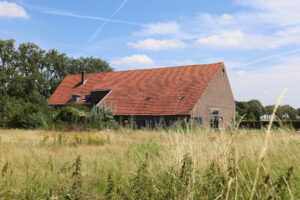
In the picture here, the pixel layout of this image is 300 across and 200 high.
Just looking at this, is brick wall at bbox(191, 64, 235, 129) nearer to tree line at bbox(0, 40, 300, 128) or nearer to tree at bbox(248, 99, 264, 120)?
tree line at bbox(0, 40, 300, 128)

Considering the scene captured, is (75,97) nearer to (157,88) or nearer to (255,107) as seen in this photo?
(157,88)

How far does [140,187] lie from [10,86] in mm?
49109

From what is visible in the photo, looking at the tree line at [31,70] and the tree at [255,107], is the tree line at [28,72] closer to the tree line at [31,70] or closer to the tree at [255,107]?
the tree line at [31,70]

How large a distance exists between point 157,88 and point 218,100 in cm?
631

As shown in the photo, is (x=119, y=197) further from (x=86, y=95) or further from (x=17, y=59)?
(x=17, y=59)

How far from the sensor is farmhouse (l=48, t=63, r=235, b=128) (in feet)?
88.2

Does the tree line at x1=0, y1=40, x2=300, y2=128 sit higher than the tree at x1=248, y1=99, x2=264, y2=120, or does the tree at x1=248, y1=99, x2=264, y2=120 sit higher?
the tree line at x1=0, y1=40, x2=300, y2=128

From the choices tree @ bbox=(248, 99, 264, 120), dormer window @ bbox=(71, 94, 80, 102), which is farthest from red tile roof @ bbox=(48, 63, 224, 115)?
tree @ bbox=(248, 99, 264, 120)

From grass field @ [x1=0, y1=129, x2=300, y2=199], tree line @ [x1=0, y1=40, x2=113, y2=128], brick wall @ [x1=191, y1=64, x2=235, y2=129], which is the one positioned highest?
tree line @ [x1=0, y1=40, x2=113, y2=128]

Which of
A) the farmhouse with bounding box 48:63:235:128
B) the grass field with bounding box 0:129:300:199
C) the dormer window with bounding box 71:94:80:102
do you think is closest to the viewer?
the grass field with bounding box 0:129:300:199

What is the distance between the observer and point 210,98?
94.8 ft

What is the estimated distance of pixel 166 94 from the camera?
28.4m

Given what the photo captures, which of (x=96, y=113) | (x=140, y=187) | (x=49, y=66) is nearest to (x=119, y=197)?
(x=140, y=187)

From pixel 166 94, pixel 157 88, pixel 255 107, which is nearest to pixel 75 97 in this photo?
pixel 157 88
